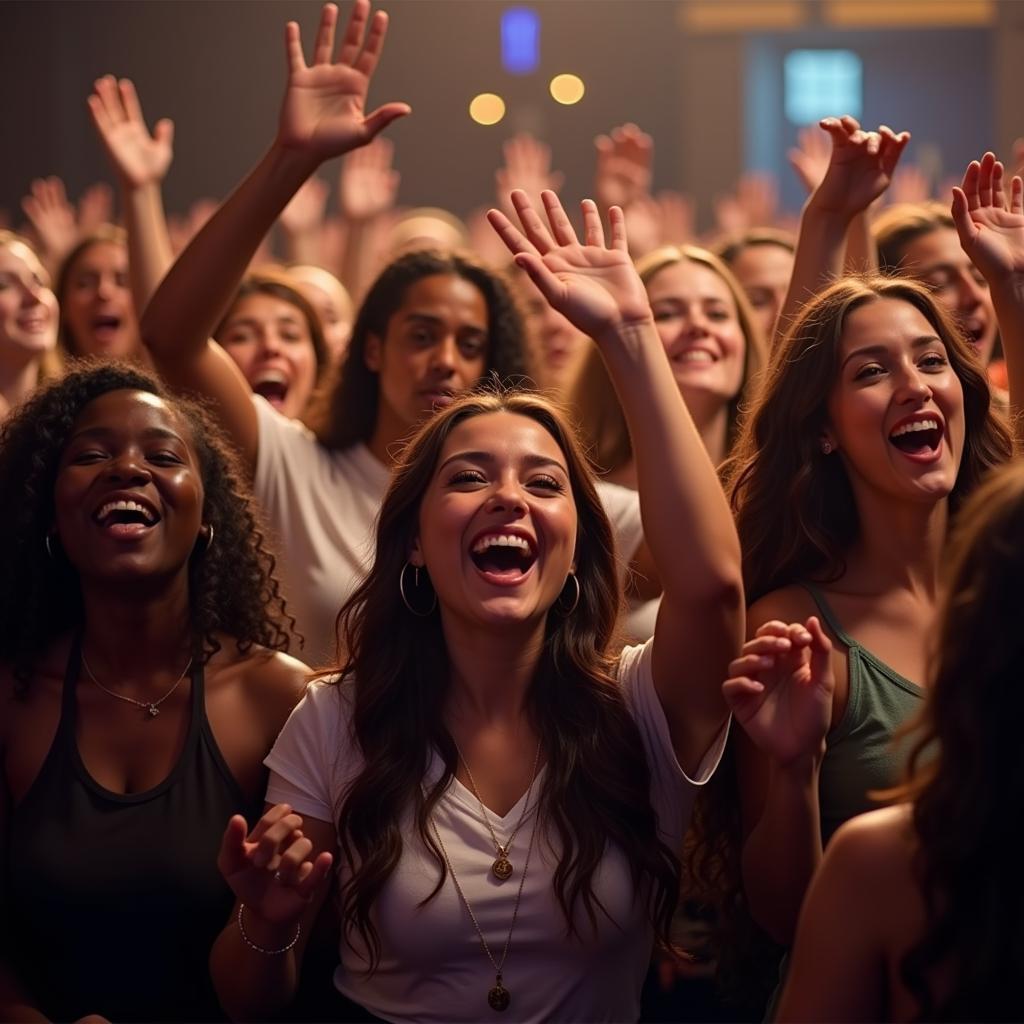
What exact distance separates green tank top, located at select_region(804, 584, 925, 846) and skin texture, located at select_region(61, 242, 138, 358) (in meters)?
2.47

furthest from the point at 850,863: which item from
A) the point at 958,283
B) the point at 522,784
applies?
the point at 958,283

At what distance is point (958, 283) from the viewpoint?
311 cm

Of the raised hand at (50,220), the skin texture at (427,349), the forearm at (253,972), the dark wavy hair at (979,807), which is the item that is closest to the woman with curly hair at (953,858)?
the dark wavy hair at (979,807)

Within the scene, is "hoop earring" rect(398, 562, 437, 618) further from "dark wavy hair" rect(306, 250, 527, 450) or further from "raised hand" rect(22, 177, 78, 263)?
"raised hand" rect(22, 177, 78, 263)

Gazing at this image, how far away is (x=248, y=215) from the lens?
2465mm

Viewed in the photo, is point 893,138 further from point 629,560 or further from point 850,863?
point 850,863

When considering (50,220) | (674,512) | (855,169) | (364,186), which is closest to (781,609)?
(674,512)

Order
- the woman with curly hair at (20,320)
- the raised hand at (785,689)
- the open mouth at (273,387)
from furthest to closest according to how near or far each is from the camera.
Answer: the open mouth at (273,387)
the woman with curly hair at (20,320)
the raised hand at (785,689)

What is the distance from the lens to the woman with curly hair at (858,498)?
1958 mm

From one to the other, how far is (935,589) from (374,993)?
36.2 inches

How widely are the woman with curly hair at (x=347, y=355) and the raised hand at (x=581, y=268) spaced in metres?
0.43

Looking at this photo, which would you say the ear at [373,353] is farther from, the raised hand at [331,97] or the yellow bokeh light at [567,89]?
the yellow bokeh light at [567,89]

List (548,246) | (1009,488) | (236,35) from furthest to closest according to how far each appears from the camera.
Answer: (236,35) < (548,246) < (1009,488)

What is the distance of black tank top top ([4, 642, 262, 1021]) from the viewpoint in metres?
1.99
